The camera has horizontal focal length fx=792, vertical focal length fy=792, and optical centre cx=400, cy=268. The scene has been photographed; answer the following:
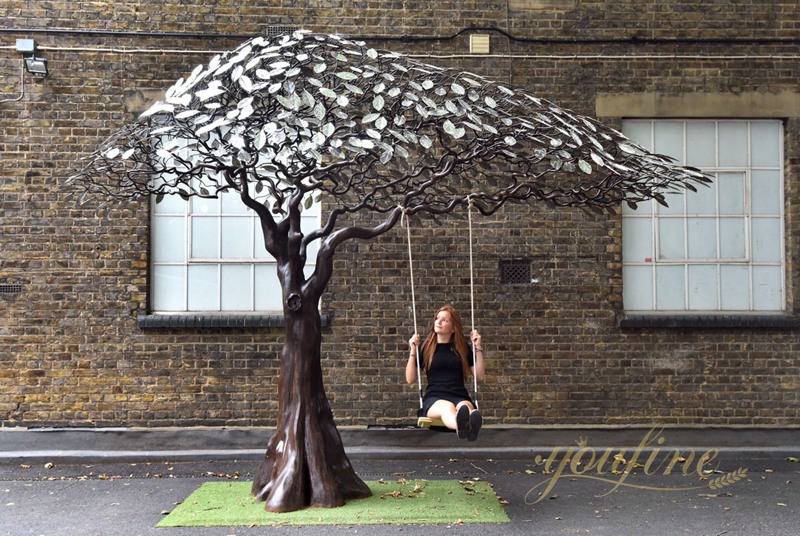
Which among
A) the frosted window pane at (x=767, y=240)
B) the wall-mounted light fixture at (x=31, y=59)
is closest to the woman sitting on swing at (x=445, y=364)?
the frosted window pane at (x=767, y=240)

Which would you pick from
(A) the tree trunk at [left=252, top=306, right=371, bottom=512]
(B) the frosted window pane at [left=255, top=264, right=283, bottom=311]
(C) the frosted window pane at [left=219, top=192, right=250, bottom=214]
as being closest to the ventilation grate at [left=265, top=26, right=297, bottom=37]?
(C) the frosted window pane at [left=219, top=192, right=250, bottom=214]

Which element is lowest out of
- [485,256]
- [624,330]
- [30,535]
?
[30,535]

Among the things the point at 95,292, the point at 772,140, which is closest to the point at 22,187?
the point at 95,292

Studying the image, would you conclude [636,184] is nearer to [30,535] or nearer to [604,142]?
[604,142]

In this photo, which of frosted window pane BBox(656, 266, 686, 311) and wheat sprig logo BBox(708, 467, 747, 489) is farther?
frosted window pane BBox(656, 266, 686, 311)

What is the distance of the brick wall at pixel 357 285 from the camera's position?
889 centimetres

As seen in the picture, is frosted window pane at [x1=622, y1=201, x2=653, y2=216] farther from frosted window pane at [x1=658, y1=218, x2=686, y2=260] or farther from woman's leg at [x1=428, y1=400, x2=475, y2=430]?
woman's leg at [x1=428, y1=400, x2=475, y2=430]

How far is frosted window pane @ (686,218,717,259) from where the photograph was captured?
9297 millimetres

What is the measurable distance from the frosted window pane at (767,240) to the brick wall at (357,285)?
17 cm

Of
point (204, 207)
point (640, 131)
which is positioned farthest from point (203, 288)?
point (640, 131)

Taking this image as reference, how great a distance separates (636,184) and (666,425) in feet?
11.2

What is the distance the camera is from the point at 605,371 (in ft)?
29.5

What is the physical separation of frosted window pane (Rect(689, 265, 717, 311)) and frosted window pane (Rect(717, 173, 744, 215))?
28.4 inches

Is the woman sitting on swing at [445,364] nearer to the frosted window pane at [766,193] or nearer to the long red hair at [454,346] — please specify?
the long red hair at [454,346]
